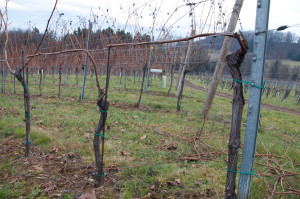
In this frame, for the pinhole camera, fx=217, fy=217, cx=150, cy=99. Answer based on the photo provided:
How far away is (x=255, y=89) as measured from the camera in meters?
1.86

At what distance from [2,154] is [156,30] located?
6.72 metres

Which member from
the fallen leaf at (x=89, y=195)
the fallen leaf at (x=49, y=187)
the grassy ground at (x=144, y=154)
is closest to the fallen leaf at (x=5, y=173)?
the grassy ground at (x=144, y=154)

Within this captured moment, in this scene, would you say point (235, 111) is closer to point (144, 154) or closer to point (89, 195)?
point (89, 195)

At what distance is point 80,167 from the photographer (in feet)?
10.8

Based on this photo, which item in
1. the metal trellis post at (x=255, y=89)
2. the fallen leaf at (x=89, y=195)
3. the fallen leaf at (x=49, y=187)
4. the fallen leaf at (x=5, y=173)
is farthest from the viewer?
the fallen leaf at (x=5, y=173)

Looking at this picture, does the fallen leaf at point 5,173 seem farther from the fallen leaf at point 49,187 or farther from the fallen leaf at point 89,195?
the fallen leaf at point 89,195

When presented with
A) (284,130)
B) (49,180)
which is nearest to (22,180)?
(49,180)

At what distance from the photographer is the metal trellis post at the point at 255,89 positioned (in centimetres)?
180

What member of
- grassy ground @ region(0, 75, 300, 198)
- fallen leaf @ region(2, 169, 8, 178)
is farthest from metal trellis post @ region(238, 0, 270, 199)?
fallen leaf @ region(2, 169, 8, 178)

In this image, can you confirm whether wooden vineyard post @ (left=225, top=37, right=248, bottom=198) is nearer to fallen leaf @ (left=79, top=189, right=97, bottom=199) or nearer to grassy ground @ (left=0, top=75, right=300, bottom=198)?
grassy ground @ (left=0, top=75, right=300, bottom=198)

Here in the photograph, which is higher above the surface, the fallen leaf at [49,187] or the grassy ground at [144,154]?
the grassy ground at [144,154]

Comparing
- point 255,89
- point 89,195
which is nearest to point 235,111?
point 255,89

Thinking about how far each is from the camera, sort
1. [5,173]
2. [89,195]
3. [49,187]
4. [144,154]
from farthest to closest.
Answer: [144,154]
[5,173]
[49,187]
[89,195]

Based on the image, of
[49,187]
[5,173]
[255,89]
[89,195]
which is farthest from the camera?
[5,173]
